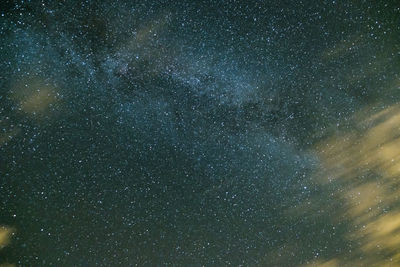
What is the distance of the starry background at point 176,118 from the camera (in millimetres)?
1179

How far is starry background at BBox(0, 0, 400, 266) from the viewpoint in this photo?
1.18 meters

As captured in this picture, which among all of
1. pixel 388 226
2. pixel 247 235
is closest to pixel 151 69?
pixel 247 235

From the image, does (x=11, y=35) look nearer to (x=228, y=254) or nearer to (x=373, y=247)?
(x=228, y=254)

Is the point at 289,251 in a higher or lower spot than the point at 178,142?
lower

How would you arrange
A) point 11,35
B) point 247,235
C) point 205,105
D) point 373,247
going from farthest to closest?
point 373,247 < point 247,235 < point 205,105 < point 11,35

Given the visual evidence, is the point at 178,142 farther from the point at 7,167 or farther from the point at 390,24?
the point at 390,24

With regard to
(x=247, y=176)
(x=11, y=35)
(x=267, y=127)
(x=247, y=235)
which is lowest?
(x=247, y=235)

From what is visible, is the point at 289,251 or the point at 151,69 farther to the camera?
the point at 289,251

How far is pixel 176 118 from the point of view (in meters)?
1.25

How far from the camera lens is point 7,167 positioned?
1.21m

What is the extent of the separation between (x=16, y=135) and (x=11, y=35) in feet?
1.07

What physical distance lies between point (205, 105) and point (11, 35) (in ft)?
2.21

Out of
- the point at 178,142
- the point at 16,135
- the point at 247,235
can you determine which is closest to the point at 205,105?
the point at 178,142

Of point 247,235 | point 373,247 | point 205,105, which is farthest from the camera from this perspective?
point 373,247
